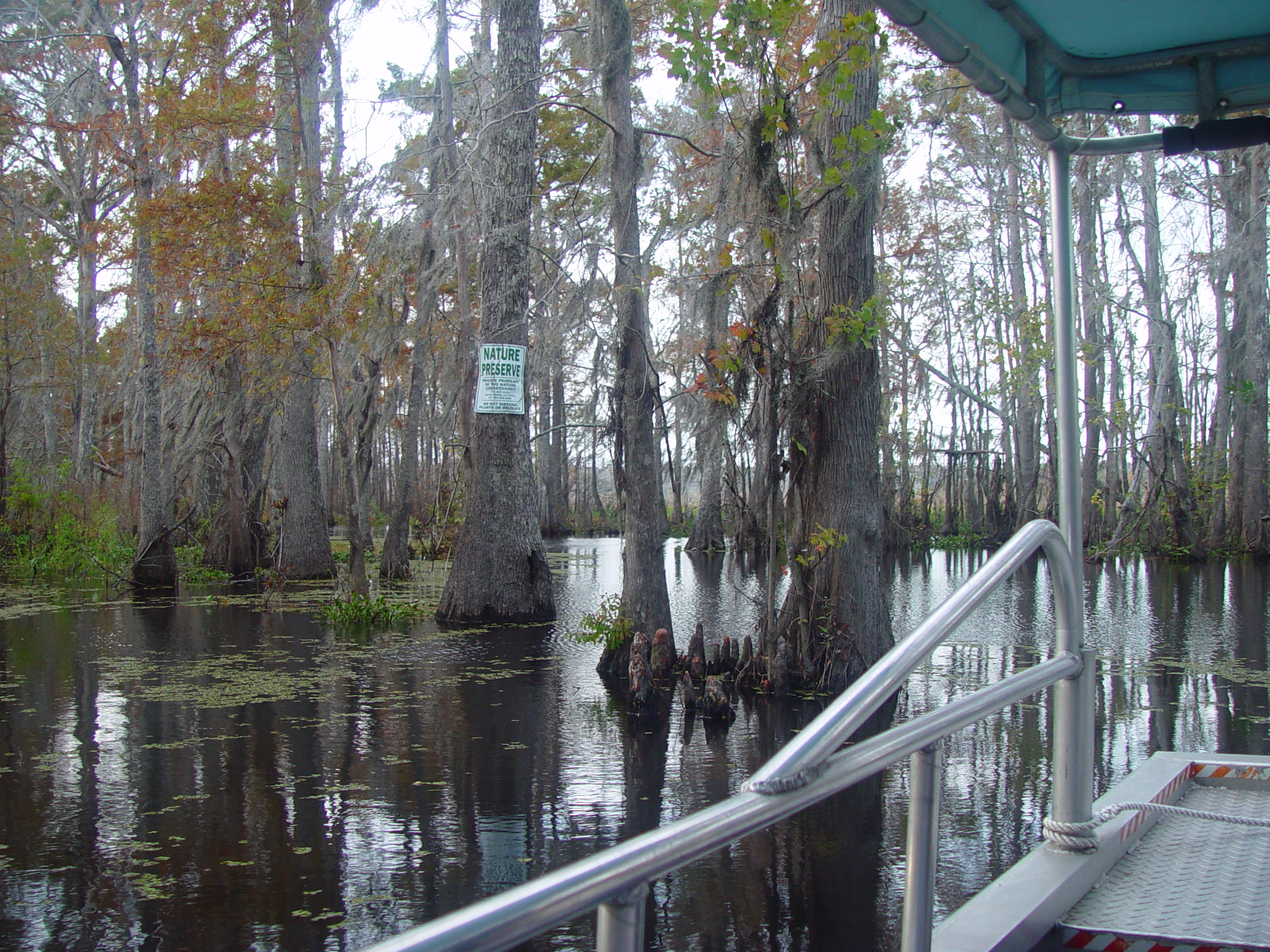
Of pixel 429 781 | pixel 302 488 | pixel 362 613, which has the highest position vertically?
pixel 302 488

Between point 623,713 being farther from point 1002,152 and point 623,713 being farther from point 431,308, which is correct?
point 1002,152

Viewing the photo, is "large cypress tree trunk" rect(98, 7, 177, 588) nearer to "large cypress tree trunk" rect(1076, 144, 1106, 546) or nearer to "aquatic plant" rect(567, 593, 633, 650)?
"aquatic plant" rect(567, 593, 633, 650)

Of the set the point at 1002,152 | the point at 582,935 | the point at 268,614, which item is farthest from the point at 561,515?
the point at 582,935

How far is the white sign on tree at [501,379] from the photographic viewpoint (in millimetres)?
9812

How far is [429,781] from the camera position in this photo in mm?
4980

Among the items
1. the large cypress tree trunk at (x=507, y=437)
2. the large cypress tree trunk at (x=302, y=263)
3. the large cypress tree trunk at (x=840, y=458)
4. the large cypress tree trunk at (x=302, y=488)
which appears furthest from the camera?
the large cypress tree trunk at (x=302, y=488)

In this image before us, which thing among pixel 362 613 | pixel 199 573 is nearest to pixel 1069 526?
pixel 362 613

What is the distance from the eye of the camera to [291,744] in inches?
223

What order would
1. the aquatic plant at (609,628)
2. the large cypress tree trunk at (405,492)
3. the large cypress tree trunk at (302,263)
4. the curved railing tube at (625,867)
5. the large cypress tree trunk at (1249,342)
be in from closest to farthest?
the curved railing tube at (625,867) < the aquatic plant at (609,628) < the large cypress tree trunk at (302,263) < the large cypress tree trunk at (405,492) < the large cypress tree trunk at (1249,342)

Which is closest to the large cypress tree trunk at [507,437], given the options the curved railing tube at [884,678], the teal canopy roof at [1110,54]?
the teal canopy roof at [1110,54]

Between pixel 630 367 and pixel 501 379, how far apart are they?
2.48 meters

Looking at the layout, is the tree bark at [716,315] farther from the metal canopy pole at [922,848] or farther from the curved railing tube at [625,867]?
the curved railing tube at [625,867]

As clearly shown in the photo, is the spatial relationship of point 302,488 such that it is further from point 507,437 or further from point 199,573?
point 507,437

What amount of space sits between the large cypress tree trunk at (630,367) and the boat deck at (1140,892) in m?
4.92
